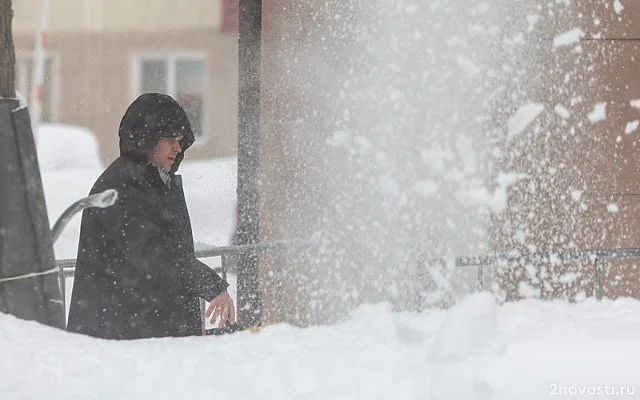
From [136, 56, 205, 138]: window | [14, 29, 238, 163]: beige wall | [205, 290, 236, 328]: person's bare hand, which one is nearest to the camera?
[205, 290, 236, 328]: person's bare hand

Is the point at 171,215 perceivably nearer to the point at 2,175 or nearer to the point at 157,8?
the point at 2,175

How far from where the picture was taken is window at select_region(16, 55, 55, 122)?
1925 centimetres

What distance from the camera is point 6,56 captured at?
410cm

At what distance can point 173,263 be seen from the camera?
4.78 m

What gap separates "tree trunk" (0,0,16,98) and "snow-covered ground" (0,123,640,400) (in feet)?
2.88

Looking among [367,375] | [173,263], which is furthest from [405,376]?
[173,263]

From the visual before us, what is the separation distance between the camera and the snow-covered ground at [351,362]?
302 centimetres

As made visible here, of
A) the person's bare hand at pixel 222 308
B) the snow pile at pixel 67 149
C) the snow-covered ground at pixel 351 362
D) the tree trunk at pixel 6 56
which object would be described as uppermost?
the tree trunk at pixel 6 56

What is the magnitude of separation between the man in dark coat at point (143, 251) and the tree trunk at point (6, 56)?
2.31 ft

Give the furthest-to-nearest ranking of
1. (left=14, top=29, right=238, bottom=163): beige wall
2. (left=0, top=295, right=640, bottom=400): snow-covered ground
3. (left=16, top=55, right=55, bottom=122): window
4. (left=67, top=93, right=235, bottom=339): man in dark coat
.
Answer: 1. (left=16, top=55, right=55, bottom=122): window
2. (left=14, top=29, right=238, bottom=163): beige wall
3. (left=67, top=93, right=235, bottom=339): man in dark coat
4. (left=0, top=295, right=640, bottom=400): snow-covered ground

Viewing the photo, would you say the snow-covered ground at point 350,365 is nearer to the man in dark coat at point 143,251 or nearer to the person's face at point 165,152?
the man in dark coat at point 143,251

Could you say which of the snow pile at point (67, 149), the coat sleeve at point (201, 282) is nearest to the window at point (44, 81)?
the snow pile at point (67, 149)

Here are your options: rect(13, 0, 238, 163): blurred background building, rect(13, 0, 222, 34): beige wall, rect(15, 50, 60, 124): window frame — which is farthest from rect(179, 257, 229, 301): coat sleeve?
rect(15, 50, 60, 124): window frame

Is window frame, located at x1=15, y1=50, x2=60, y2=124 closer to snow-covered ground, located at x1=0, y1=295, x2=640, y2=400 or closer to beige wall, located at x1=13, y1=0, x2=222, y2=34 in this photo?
beige wall, located at x1=13, y1=0, x2=222, y2=34
